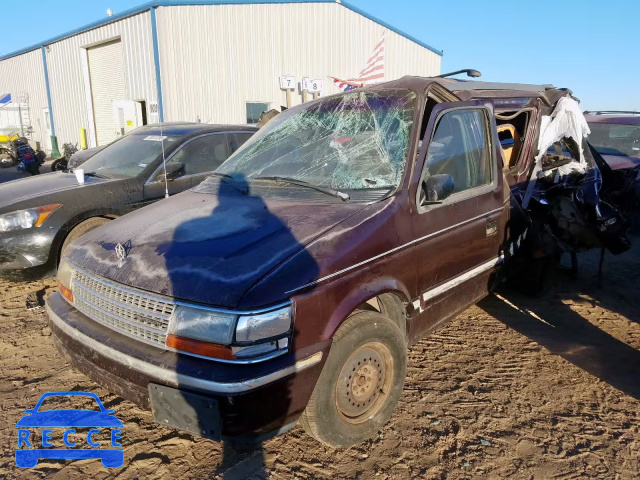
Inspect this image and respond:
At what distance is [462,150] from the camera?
3547 millimetres

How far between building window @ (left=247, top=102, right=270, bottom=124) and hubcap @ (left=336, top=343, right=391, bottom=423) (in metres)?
15.9

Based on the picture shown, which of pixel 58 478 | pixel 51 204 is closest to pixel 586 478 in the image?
pixel 58 478

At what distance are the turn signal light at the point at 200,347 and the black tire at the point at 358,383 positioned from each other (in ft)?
1.71

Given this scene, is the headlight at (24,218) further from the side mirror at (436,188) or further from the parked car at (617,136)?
the parked car at (617,136)

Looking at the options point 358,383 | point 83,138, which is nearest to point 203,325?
point 358,383

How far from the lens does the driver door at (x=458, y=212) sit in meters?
3.03

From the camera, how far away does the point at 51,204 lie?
4691 millimetres

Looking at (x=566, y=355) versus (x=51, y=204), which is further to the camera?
(x=51, y=204)

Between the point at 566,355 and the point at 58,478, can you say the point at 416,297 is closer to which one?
the point at 566,355

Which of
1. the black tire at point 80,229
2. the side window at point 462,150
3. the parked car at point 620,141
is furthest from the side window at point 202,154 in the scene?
the parked car at point 620,141

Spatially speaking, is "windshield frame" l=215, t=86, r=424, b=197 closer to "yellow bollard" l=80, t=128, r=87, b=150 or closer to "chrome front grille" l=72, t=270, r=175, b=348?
"chrome front grille" l=72, t=270, r=175, b=348

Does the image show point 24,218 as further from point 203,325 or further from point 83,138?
point 83,138

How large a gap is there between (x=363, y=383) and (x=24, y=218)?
3795 millimetres

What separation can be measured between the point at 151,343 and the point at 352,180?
62.4 inches
